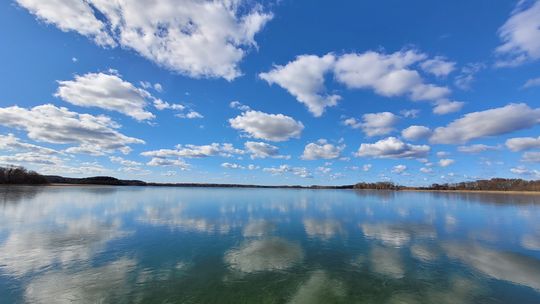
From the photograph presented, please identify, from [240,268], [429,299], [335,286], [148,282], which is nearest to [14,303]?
[148,282]

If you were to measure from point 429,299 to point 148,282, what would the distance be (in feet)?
34.3

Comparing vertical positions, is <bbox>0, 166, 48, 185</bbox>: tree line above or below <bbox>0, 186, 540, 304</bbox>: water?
above

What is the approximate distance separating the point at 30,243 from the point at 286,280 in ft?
52.6

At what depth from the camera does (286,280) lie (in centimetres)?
1144

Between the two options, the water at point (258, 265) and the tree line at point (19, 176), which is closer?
the water at point (258, 265)

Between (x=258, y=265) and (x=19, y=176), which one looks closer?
(x=258, y=265)

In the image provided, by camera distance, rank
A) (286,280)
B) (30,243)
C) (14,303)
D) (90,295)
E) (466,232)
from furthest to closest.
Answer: (466,232), (30,243), (286,280), (90,295), (14,303)

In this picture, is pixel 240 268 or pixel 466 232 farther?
pixel 466 232

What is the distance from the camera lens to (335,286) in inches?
434

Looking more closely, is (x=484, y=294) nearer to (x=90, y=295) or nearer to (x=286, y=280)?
(x=286, y=280)

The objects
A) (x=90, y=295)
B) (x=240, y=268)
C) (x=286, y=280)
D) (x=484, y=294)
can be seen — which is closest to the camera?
(x=90, y=295)

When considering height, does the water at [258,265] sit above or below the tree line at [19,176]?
below

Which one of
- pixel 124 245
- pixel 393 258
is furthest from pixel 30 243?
pixel 393 258

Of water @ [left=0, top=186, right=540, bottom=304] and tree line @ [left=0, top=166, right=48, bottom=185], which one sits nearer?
water @ [left=0, top=186, right=540, bottom=304]
